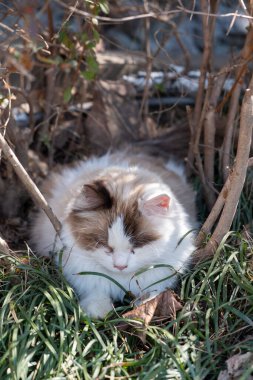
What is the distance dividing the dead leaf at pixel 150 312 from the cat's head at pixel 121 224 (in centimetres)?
21

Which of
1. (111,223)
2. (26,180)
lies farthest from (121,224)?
(26,180)

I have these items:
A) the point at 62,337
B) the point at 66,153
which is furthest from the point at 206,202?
the point at 62,337

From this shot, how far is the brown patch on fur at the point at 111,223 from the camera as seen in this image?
2.95m

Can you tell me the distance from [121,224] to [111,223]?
6 centimetres

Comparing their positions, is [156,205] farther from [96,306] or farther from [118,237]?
[96,306]

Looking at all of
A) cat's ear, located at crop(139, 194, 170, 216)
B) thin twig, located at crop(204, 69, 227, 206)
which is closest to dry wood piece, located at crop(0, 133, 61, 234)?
cat's ear, located at crop(139, 194, 170, 216)

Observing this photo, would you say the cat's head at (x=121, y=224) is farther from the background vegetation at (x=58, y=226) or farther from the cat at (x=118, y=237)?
the background vegetation at (x=58, y=226)

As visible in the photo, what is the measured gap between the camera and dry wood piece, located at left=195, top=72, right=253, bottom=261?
9.64ft

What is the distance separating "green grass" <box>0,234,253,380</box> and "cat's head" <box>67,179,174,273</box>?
0.31 meters

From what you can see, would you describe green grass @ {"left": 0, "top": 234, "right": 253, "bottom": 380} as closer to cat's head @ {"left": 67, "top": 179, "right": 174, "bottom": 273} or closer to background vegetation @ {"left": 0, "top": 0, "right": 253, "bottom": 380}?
background vegetation @ {"left": 0, "top": 0, "right": 253, "bottom": 380}

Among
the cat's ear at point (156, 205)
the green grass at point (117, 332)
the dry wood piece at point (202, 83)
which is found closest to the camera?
the green grass at point (117, 332)

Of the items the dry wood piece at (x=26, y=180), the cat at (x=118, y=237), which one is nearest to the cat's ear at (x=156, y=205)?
the cat at (x=118, y=237)

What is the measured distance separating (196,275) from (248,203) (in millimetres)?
873

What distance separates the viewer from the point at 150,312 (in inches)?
120
